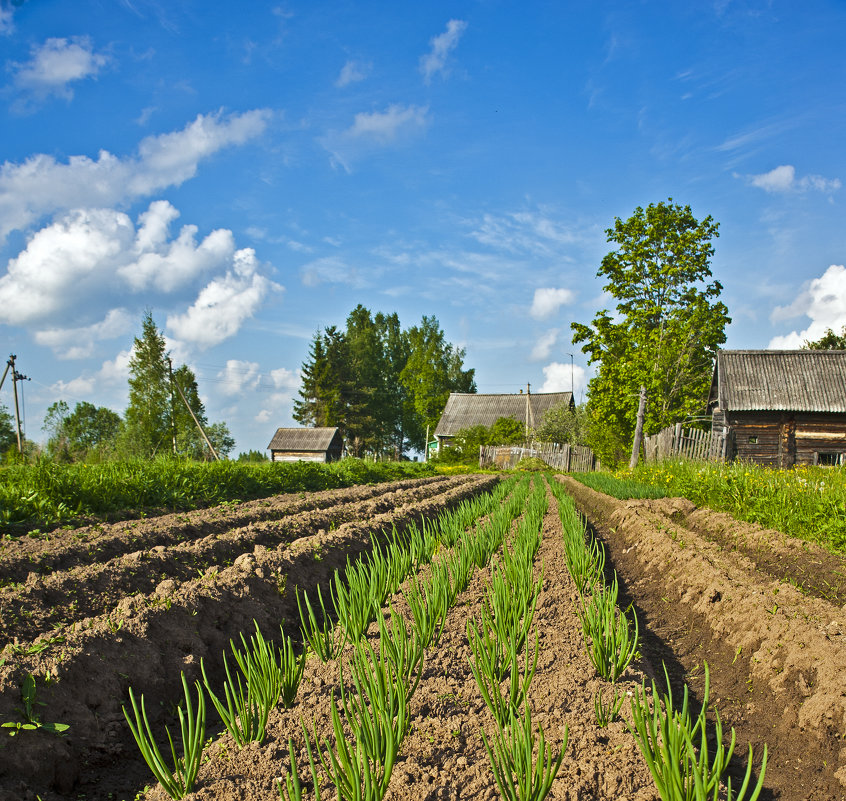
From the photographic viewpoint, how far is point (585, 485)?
16453 millimetres

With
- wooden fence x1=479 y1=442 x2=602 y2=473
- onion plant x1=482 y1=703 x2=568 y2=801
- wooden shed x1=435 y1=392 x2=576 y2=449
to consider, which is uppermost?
wooden shed x1=435 y1=392 x2=576 y2=449

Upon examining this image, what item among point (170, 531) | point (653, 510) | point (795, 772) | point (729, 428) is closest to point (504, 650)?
point (795, 772)

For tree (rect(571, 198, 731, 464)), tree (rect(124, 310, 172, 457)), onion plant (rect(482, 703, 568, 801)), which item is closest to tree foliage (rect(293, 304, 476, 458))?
tree (rect(124, 310, 172, 457))

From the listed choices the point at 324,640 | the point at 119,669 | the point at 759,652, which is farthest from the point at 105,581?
the point at 759,652

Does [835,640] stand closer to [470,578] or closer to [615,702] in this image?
[615,702]

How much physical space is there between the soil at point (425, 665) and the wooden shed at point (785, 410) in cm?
1509

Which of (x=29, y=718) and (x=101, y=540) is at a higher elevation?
(x=101, y=540)

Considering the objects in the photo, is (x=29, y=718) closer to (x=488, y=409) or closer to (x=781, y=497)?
(x=781, y=497)

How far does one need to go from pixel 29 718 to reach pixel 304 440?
118ft

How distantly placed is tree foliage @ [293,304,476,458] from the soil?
1672 inches

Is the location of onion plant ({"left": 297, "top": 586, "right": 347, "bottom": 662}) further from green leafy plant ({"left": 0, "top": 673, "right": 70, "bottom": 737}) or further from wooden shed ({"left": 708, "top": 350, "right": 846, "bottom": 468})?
wooden shed ({"left": 708, "top": 350, "right": 846, "bottom": 468})

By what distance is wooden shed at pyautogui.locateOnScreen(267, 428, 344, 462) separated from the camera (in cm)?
3741

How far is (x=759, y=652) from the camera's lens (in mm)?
3365

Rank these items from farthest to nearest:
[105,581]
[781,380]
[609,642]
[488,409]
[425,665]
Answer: [488,409], [781,380], [105,581], [425,665], [609,642]
